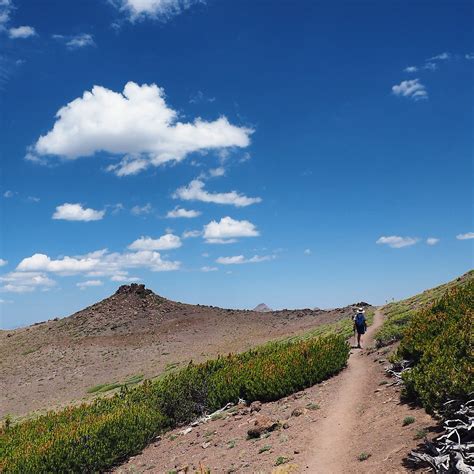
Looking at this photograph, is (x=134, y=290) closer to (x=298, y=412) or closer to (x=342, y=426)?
(x=298, y=412)

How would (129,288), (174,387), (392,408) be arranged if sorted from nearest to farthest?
(392,408) → (174,387) → (129,288)

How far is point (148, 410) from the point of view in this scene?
17703 mm

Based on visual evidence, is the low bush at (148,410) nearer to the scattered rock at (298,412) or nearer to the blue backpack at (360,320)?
the scattered rock at (298,412)

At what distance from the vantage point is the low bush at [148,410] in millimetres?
14250

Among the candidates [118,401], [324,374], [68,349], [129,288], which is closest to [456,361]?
[324,374]

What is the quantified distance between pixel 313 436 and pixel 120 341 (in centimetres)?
4224

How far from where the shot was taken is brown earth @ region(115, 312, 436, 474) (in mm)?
10344

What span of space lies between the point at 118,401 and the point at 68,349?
3345cm

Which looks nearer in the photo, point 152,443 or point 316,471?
point 316,471

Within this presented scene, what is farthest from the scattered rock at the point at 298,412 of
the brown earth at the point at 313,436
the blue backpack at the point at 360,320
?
the blue backpack at the point at 360,320

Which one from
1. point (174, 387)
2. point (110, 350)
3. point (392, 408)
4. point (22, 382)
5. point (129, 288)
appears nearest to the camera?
point (392, 408)

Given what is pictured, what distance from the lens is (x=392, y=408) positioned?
1287 cm

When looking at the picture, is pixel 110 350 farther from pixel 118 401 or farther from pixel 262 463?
pixel 262 463

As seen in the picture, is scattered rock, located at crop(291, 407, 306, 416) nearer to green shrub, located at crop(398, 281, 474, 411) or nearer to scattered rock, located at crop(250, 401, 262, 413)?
scattered rock, located at crop(250, 401, 262, 413)
